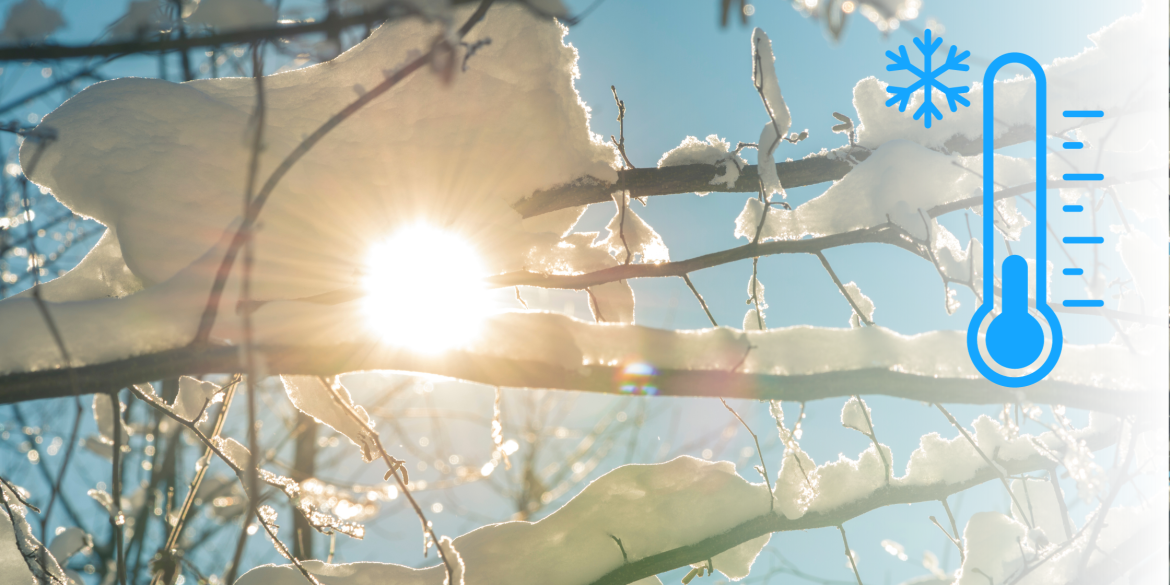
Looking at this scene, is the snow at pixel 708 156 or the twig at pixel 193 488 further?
the snow at pixel 708 156

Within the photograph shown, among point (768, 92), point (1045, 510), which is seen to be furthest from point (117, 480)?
point (1045, 510)

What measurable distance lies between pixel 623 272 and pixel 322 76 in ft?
3.33

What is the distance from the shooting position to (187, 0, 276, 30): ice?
1206 millimetres

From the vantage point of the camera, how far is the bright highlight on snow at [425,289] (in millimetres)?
1091

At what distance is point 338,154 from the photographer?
1.45m

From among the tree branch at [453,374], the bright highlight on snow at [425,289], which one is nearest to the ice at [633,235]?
the bright highlight on snow at [425,289]

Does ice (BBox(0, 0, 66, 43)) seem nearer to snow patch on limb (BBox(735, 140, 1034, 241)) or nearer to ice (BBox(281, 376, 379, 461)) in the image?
ice (BBox(281, 376, 379, 461))

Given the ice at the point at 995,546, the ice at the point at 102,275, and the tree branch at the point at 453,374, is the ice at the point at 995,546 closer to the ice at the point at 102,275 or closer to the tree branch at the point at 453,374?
the tree branch at the point at 453,374

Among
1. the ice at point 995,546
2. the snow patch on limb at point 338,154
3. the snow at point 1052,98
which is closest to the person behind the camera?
the snow patch on limb at point 338,154

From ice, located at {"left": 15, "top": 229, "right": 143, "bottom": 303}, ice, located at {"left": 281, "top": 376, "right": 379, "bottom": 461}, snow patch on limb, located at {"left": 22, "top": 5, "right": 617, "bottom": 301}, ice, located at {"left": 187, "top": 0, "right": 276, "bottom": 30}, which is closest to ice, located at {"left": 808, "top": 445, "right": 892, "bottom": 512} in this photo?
snow patch on limb, located at {"left": 22, "top": 5, "right": 617, "bottom": 301}

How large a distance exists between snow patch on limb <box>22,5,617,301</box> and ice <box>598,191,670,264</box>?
4.4 inches

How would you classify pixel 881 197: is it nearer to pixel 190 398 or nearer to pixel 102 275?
pixel 190 398

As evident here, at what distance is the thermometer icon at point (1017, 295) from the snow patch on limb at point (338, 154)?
1.15 meters

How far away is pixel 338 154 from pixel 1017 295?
1923mm
